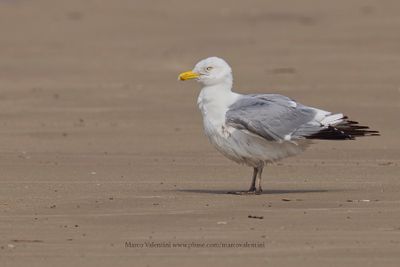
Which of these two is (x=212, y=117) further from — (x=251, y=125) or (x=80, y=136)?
(x=80, y=136)

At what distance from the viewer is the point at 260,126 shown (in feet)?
36.9

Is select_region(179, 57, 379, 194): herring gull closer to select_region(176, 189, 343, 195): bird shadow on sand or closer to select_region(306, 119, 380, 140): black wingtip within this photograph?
select_region(306, 119, 380, 140): black wingtip

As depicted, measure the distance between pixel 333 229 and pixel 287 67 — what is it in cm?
1284

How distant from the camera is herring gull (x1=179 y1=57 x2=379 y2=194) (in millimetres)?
11250

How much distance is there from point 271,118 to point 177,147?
10.9ft

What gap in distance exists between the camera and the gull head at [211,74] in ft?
38.2

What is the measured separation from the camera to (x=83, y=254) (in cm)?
848

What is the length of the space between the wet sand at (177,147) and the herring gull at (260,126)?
15.7 inches

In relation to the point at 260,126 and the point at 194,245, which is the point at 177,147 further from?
the point at 194,245

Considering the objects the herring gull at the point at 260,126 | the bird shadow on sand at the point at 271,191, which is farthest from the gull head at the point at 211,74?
the bird shadow on sand at the point at 271,191

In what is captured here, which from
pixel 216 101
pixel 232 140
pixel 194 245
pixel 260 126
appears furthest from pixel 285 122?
pixel 194 245

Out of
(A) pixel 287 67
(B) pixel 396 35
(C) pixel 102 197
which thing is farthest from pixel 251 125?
(B) pixel 396 35

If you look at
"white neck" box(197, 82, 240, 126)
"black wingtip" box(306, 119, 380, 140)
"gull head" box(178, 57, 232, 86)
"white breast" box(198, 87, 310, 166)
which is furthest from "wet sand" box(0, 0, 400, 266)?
"gull head" box(178, 57, 232, 86)

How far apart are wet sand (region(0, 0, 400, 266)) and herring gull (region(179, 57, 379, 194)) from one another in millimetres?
399
